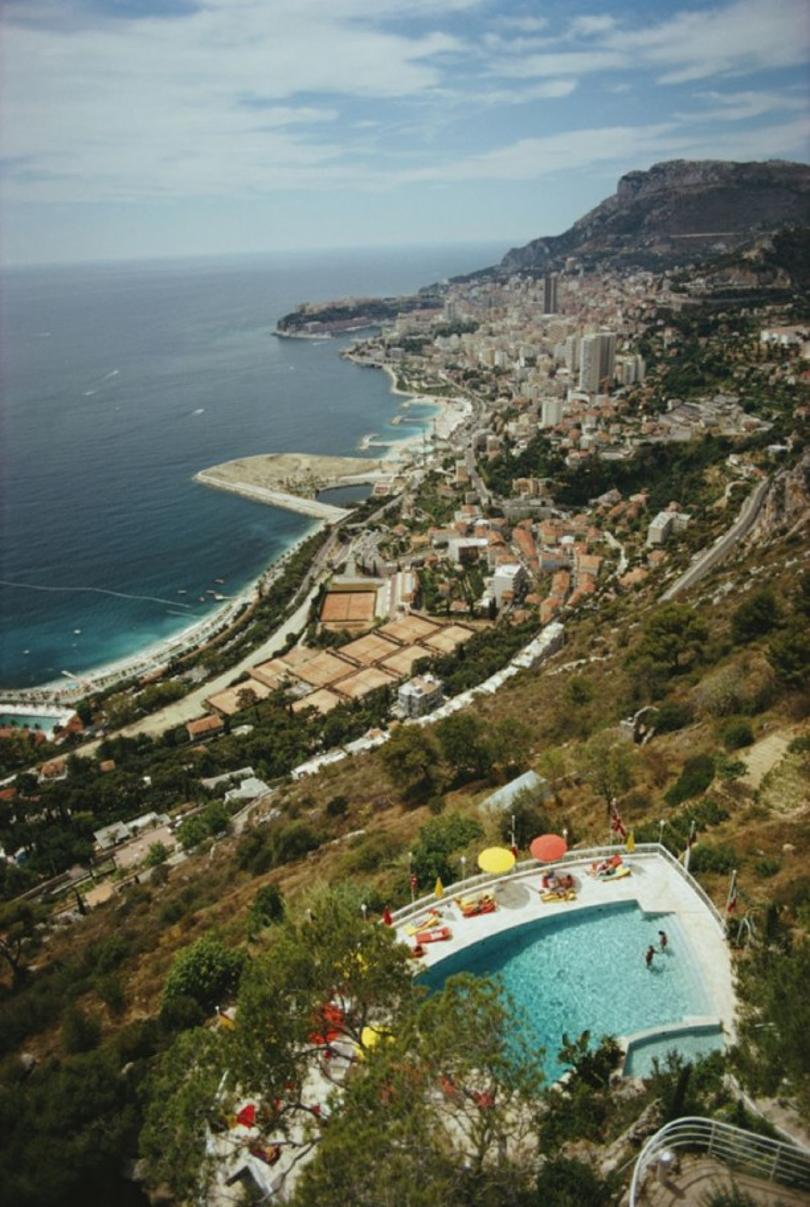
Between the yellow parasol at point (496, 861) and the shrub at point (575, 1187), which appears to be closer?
the shrub at point (575, 1187)

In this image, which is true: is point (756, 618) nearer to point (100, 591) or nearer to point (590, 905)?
point (590, 905)

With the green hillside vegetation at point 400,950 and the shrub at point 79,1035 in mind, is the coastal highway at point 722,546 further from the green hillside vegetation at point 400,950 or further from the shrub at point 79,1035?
the shrub at point 79,1035

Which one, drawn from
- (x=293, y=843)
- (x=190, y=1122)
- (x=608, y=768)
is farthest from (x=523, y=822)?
(x=190, y=1122)

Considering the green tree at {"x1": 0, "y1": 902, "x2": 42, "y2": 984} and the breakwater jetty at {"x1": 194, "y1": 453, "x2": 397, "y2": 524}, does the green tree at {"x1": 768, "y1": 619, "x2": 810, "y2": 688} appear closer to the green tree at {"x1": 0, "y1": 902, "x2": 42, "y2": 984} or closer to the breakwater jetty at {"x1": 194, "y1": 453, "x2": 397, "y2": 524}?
the green tree at {"x1": 0, "y1": 902, "x2": 42, "y2": 984}

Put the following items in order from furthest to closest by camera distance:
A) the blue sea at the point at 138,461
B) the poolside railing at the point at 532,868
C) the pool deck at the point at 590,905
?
the blue sea at the point at 138,461, the poolside railing at the point at 532,868, the pool deck at the point at 590,905

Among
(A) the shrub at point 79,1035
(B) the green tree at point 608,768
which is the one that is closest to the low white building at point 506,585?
(B) the green tree at point 608,768

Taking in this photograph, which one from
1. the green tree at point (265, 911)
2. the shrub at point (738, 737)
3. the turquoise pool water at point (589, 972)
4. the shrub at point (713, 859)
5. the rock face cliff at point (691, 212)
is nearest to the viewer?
the turquoise pool water at point (589, 972)
